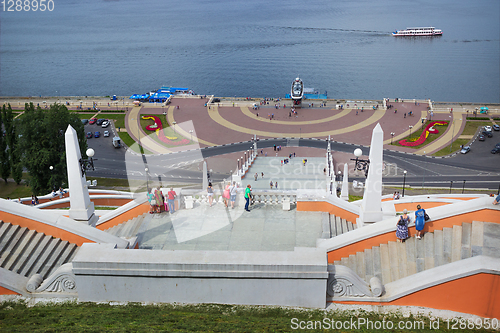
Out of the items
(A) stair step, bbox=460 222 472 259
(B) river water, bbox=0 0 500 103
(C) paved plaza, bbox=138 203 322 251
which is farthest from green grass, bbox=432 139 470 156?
(A) stair step, bbox=460 222 472 259

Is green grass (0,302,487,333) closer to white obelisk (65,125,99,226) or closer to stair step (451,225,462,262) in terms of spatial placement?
stair step (451,225,462,262)

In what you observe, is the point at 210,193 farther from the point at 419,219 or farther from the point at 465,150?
the point at 465,150

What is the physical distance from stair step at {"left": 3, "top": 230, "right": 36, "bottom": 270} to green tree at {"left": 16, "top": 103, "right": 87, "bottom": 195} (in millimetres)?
29934

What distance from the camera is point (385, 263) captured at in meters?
15.4

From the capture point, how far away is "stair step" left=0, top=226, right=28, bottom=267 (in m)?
15.5

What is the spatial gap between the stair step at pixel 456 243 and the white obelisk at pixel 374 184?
3.39 metres

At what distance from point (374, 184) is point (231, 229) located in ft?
20.4

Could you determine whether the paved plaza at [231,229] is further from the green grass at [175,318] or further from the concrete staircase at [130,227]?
the green grass at [175,318]

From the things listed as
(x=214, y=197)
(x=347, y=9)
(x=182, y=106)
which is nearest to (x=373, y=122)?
(x=182, y=106)

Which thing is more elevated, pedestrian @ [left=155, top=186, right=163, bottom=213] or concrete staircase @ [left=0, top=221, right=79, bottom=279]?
pedestrian @ [left=155, top=186, right=163, bottom=213]

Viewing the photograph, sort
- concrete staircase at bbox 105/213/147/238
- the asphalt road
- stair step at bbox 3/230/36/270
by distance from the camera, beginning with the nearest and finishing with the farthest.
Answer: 1. stair step at bbox 3/230/36/270
2. concrete staircase at bbox 105/213/147/238
3. the asphalt road

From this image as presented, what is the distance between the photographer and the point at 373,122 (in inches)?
3059

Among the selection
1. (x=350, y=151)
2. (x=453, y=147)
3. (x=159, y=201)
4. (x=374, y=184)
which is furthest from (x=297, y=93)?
(x=374, y=184)

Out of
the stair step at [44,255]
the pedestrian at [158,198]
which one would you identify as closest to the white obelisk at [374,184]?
the pedestrian at [158,198]
